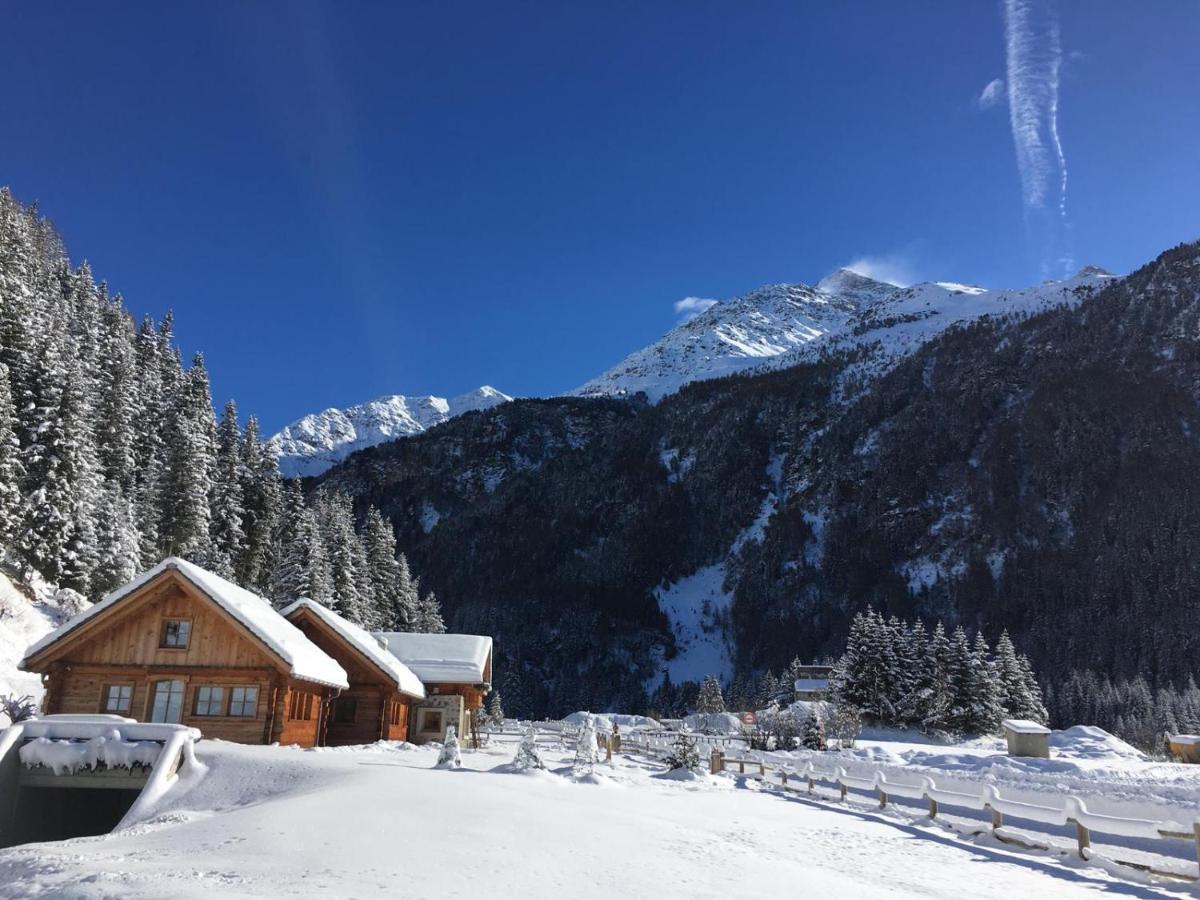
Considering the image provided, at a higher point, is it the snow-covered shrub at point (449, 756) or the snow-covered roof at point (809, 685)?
the snow-covered roof at point (809, 685)

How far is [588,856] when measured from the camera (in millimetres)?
11414

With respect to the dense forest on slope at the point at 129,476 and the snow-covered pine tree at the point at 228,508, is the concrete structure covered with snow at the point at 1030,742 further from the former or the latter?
the snow-covered pine tree at the point at 228,508

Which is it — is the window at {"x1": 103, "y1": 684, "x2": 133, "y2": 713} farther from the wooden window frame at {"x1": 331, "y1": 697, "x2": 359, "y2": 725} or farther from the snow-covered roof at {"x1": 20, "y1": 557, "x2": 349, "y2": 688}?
the wooden window frame at {"x1": 331, "y1": 697, "x2": 359, "y2": 725}

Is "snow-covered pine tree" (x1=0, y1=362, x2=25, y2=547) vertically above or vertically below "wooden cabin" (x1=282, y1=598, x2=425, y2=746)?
above

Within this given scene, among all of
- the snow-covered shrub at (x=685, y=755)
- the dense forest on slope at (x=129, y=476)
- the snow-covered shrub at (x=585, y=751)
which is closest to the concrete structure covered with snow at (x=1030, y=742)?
the snow-covered shrub at (x=685, y=755)

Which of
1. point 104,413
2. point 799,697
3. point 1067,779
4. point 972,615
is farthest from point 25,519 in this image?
point 972,615

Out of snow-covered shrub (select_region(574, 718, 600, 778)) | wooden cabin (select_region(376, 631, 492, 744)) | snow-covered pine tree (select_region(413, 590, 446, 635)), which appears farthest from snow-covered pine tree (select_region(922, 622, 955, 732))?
snow-covered pine tree (select_region(413, 590, 446, 635))

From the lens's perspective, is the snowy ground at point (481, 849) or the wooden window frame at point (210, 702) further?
the wooden window frame at point (210, 702)

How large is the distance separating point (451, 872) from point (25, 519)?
39.4 metres

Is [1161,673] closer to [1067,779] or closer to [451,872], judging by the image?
[1067,779]

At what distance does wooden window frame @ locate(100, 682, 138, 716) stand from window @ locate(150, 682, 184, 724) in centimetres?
68

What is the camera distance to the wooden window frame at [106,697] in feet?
82.5

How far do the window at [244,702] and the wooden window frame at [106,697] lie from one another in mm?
3031

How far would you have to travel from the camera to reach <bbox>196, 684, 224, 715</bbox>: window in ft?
83.2
